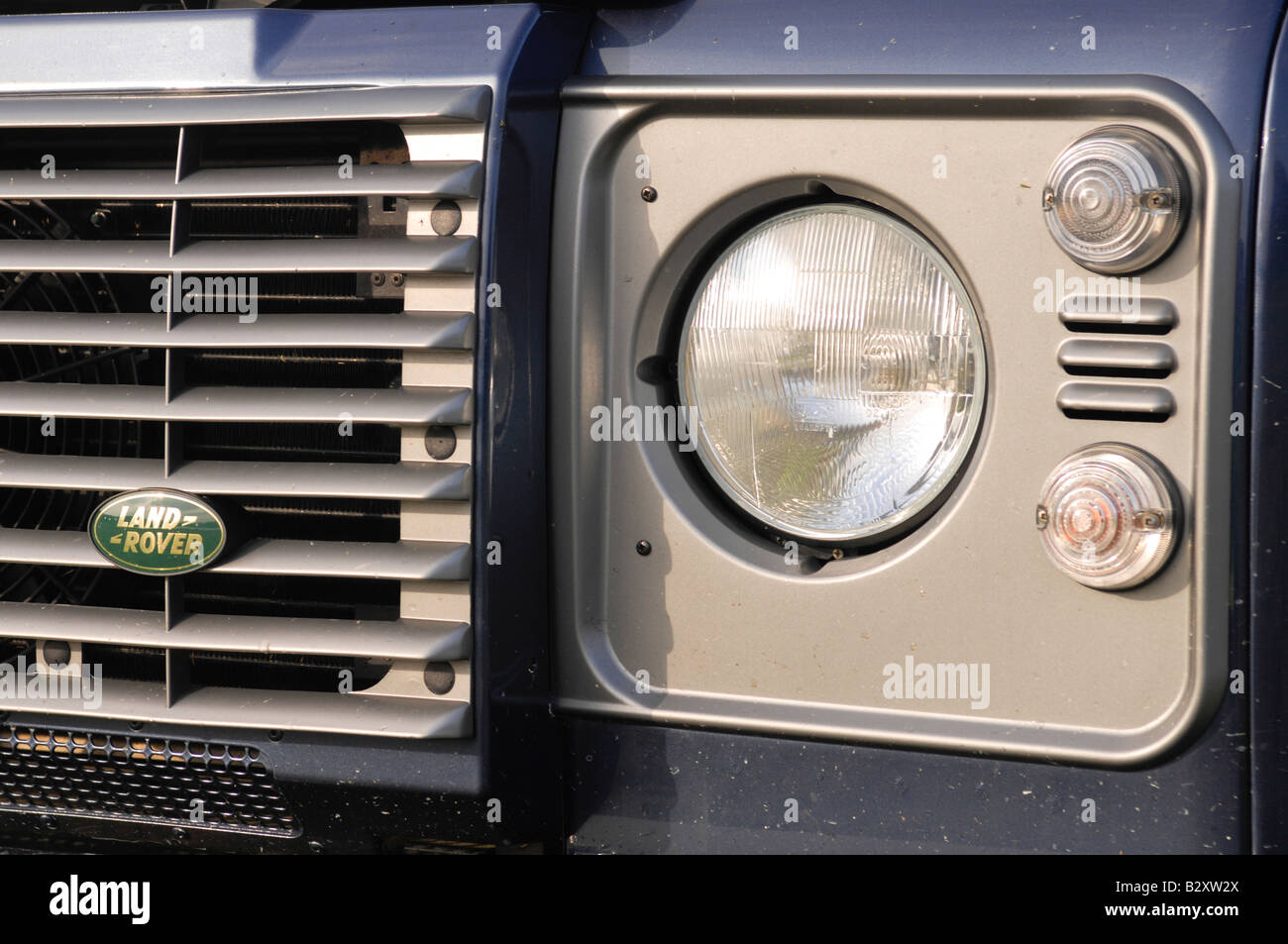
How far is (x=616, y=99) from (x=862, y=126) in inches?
12.1

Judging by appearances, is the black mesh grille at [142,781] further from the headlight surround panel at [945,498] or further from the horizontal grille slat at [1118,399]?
the horizontal grille slat at [1118,399]

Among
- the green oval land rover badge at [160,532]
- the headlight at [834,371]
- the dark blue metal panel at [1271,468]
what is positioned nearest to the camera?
the dark blue metal panel at [1271,468]

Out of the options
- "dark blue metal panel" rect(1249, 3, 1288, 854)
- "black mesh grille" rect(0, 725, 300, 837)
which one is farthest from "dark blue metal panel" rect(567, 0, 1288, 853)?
"black mesh grille" rect(0, 725, 300, 837)

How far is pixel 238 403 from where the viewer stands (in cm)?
167

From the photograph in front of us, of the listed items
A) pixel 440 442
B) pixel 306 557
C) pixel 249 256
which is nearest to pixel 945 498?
pixel 440 442

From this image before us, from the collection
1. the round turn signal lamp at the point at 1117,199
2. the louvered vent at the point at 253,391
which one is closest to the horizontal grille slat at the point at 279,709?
the louvered vent at the point at 253,391

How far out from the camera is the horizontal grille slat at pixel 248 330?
5.15ft

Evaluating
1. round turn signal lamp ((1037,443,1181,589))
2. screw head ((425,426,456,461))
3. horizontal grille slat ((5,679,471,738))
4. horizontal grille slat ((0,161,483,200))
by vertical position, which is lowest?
horizontal grille slat ((5,679,471,738))

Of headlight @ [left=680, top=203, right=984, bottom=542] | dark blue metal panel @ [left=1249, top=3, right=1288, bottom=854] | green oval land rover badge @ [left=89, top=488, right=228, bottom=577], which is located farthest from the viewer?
green oval land rover badge @ [left=89, top=488, right=228, bottom=577]

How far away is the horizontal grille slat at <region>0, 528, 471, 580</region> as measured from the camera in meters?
1.58

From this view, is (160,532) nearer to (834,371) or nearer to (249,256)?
(249,256)

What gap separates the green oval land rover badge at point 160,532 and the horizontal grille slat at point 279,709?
17 centimetres

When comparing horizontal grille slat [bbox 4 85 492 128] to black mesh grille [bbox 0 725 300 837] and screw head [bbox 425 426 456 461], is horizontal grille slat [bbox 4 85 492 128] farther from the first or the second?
black mesh grille [bbox 0 725 300 837]
